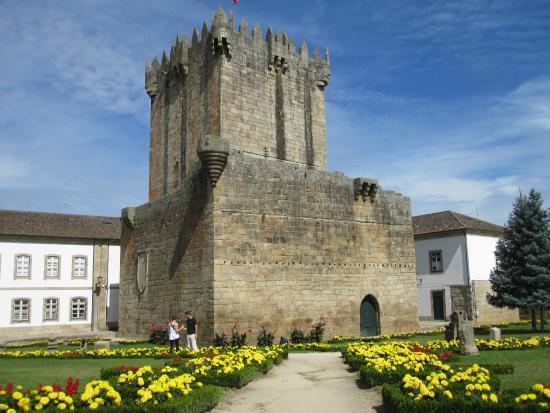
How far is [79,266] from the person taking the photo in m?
39.2

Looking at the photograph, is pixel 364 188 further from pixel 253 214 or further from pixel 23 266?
pixel 23 266

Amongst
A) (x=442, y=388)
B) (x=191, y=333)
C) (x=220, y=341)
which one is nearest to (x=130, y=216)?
(x=191, y=333)

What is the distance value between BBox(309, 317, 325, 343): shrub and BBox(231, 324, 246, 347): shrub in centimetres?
322

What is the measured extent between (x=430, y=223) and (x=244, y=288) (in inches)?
937

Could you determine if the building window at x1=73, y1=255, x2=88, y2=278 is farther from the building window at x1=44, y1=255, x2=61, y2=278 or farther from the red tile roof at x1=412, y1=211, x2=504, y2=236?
the red tile roof at x1=412, y1=211, x2=504, y2=236

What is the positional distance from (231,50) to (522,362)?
59.9 feet

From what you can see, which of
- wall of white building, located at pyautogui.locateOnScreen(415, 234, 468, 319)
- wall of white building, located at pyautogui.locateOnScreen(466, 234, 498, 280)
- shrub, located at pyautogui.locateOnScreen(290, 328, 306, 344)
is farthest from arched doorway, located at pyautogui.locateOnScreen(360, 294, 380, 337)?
wall of white building, located at pyautogui.locateOnScreen(466, 234, 498, 280)

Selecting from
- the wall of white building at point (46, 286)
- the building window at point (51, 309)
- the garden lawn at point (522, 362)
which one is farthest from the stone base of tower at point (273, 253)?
the building window at point (51, 309)

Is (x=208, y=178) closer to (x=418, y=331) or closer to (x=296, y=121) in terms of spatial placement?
(x=296, y=121)

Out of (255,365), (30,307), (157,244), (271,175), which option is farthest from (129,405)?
(30,307)

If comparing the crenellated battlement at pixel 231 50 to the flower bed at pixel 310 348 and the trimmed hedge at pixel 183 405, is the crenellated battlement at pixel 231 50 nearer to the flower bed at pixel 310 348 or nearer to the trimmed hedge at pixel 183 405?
the flower bed at pixel 310 348

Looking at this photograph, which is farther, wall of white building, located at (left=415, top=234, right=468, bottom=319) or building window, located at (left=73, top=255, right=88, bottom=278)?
building window, located at (left=73, top=255, right=88, bottom=278)

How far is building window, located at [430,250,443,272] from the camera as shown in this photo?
37.3 metres

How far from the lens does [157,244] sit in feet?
78.1
